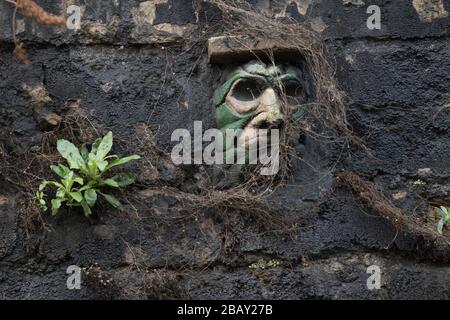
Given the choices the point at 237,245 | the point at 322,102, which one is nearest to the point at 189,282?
the point at 237,245

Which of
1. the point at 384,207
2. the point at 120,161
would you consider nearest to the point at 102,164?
the point at 120,161

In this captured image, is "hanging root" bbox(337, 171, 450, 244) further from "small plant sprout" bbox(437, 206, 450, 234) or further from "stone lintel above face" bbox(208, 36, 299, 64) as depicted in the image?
"stone lintel above face" bbox(208, 36, 299, 64)

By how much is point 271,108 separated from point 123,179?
2.06 feet

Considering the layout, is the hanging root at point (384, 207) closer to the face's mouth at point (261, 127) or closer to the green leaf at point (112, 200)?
the face's mouth at point (261, 127)

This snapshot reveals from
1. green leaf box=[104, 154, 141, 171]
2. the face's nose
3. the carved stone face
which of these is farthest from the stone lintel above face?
green leaf box=[104, 154, 141, 171]

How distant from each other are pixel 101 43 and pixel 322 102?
919 millimetres

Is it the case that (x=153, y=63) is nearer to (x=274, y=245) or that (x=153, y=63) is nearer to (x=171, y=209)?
(x=171, y=209)

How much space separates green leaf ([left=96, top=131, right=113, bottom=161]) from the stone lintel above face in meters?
0.52

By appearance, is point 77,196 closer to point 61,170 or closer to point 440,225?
point 61,170

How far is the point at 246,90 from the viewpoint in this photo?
3678mm

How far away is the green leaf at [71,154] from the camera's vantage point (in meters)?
3.48

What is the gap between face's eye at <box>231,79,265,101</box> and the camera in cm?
365

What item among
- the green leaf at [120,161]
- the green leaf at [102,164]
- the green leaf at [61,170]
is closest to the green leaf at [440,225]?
the green leaf at [120,161]

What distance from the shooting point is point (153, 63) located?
12.3 feet
